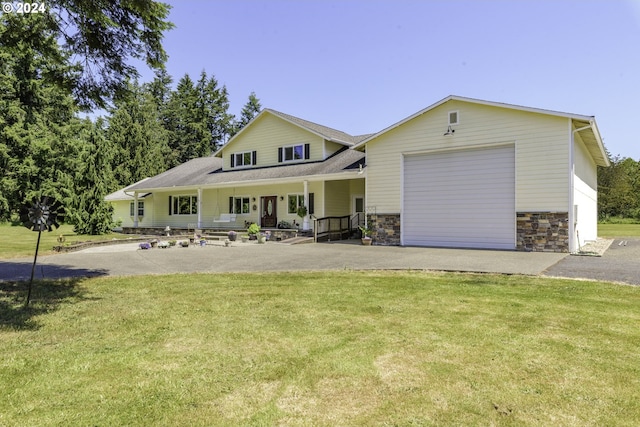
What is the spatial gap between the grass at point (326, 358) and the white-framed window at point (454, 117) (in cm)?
899

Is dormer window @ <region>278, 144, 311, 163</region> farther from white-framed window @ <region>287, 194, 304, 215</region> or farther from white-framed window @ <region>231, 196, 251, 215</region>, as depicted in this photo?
white-framed window @ <region>231, 196, 251, 215</region>

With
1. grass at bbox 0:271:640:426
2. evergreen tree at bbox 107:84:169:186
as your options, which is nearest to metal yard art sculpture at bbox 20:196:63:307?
grass at bbox 0:271:640:426

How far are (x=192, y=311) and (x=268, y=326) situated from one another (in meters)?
1.44

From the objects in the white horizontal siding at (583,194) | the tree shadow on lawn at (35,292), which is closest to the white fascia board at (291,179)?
the white horizontal siding at (583,194)

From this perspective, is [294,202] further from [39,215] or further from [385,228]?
[39,215]

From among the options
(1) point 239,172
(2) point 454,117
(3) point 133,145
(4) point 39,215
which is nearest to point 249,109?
(3) point 133,145

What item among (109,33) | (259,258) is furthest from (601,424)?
(109,33)

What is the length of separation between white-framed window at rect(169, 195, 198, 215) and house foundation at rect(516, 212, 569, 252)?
65.8 ft

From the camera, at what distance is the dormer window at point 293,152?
21.4 metres

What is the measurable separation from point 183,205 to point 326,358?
24.4 m

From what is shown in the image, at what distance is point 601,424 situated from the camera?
8.12ft

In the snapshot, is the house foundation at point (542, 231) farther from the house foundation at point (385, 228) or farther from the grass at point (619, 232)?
the grass at point (619, 232)

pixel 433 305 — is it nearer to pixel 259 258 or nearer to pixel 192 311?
pixel 192 311

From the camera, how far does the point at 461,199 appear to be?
1398 centimetres
